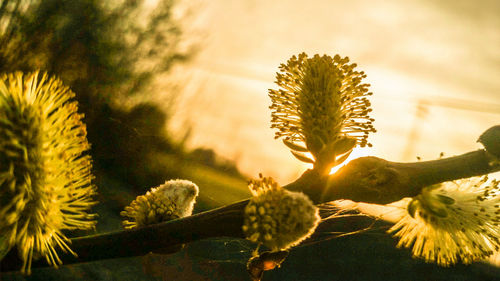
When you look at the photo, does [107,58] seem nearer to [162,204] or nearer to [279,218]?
[162,204]

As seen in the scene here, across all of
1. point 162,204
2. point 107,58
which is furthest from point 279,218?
point 107,58

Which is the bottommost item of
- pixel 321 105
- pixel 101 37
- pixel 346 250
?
pixel 346 250

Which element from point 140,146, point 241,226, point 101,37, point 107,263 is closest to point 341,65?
point 241,226

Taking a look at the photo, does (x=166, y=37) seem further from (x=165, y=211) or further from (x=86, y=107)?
(x=165, y=211)

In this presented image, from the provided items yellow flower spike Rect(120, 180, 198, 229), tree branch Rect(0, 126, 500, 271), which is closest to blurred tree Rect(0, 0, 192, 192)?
yellow flower spike Rect(120, 180, 198, 229)

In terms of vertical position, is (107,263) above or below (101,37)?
below

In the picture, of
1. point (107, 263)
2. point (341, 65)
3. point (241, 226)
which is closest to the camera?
point (241, 226)
